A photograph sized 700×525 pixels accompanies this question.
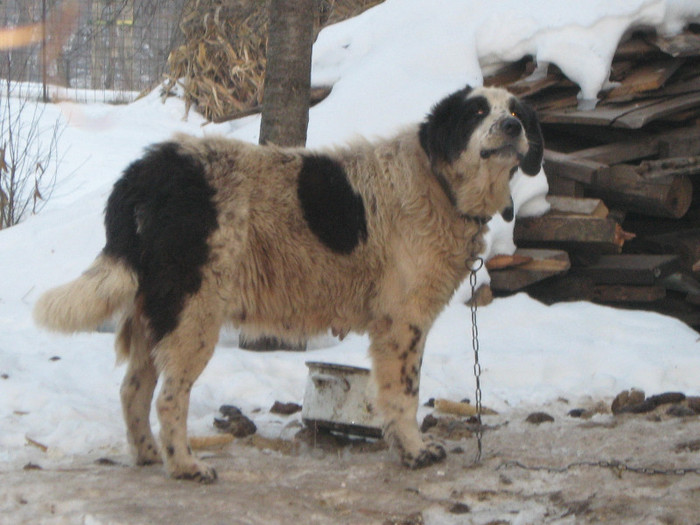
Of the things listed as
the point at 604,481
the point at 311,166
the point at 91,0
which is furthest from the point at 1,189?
the point at 604,481

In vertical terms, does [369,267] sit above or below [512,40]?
below

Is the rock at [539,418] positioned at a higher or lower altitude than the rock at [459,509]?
higher

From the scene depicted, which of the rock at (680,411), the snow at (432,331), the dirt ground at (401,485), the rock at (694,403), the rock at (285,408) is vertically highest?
the snow at (432,331)

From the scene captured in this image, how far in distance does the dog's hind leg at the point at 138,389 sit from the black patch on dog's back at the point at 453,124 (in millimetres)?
1683

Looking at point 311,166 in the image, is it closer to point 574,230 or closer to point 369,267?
point 369,267

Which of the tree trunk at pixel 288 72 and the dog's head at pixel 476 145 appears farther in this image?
the tree trunk at pixel 288 72

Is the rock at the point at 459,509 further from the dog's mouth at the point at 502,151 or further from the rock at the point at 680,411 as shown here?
the rock at the point at 680,411

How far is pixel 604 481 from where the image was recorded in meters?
3.53

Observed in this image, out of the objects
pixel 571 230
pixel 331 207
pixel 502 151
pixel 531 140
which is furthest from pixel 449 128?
pixel 571 230

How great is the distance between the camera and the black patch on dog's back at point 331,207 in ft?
12.9

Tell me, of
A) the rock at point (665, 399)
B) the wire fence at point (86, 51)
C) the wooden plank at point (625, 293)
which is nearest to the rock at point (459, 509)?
the rock at point (665, 399)

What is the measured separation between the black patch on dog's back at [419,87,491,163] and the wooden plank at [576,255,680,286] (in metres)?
3.90

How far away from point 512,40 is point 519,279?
101 inches

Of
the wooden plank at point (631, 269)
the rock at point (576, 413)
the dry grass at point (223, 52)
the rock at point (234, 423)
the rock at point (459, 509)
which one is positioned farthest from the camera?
the dry grass at point (223, 52)
